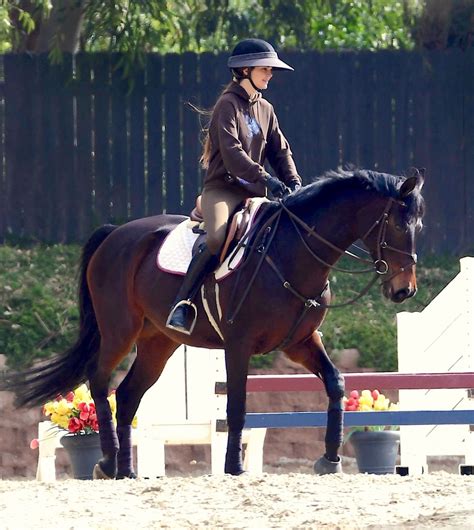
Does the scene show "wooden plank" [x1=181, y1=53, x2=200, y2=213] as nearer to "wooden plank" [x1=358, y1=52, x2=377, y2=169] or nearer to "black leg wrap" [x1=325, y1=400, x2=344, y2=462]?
"wooden plank" [x1=358, y1=52, x2=377, y2=169]

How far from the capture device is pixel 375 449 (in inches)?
423

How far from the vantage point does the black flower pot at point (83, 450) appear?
10.3 metres

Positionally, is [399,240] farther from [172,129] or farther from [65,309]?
[172,129]

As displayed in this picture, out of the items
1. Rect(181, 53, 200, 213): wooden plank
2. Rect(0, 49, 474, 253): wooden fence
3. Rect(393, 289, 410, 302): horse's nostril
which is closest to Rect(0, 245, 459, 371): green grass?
Rect(0, 49, 474, 253): wooden fence

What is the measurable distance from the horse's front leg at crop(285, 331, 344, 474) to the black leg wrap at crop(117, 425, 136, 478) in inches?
51.9

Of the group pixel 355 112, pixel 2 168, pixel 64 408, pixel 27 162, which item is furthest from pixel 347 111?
pixel 64 408

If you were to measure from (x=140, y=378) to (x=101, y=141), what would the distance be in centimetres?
657

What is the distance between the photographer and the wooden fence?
1535cm

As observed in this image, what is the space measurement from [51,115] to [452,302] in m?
6.22

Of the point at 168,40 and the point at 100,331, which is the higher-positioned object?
the point at 168,40

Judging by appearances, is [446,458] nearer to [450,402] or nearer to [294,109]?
[450,402]

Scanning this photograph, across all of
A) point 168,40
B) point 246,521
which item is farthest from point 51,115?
point 246,521

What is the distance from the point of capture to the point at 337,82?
50.6ft

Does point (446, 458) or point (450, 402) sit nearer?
point (450, 402)
